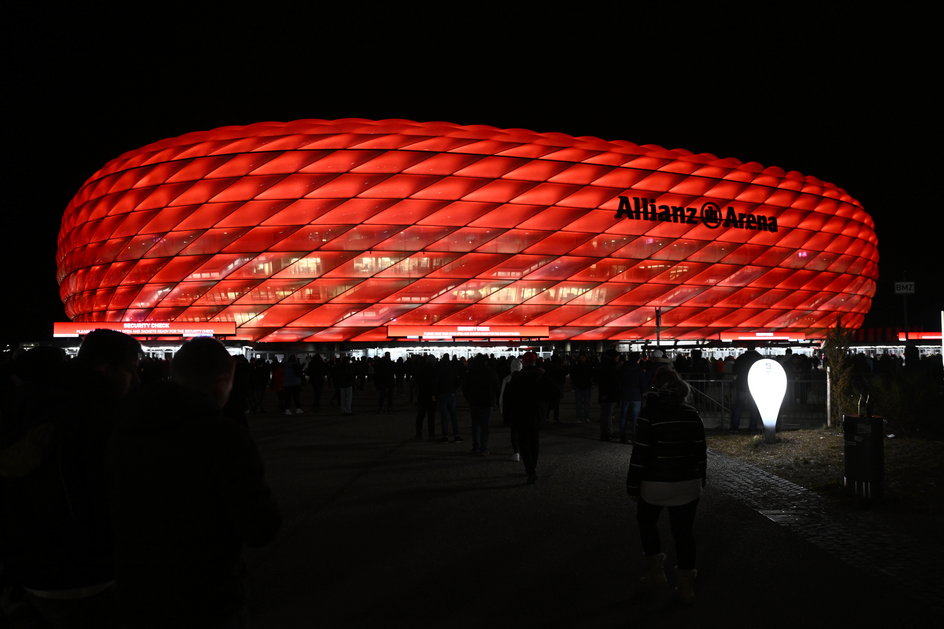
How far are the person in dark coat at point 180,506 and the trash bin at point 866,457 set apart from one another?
6.93 meters

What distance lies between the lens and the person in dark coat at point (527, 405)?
918cm

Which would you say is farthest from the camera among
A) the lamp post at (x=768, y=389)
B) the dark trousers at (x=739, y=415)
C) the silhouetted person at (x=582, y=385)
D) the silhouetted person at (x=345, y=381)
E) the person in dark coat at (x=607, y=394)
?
the silhouetted person at (x=345, y=381)

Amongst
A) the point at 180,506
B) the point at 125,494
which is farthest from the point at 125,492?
the point at 180,506

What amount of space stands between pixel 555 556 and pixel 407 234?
44.3 meters

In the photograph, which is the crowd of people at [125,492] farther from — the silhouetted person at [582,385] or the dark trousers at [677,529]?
the silhouetted person at [582,385]

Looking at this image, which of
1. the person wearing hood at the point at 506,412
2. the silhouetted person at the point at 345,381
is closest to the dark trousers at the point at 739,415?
the person wearing hood at the point at 506,412

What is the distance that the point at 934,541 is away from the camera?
6.19 metres

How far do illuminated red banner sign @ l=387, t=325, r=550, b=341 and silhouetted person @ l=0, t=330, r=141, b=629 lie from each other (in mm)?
44935

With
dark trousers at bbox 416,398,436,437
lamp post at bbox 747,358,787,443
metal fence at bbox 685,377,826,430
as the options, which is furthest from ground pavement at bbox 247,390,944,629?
metal fence at bbox 685,377,826,430

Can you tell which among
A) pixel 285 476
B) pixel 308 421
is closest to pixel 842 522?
pixel 285 476

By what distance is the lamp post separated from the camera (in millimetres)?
12523

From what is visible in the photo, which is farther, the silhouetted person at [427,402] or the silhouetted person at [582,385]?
the silhouetted person at [582,385]

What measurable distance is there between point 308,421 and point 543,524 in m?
11.5

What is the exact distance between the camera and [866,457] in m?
7.59
